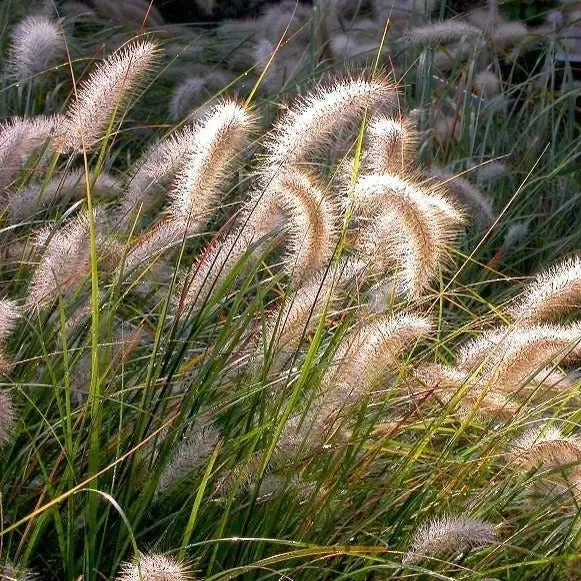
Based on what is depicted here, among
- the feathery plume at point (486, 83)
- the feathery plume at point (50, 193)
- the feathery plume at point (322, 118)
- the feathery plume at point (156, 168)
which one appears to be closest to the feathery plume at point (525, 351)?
the feathery plume at point (322, 118)

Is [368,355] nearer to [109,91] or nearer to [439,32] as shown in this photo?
[109,91]

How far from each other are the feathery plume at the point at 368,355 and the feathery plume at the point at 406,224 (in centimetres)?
9

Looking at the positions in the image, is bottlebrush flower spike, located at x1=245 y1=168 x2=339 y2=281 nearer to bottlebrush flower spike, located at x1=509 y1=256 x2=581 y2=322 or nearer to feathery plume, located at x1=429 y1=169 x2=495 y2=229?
bottlebrush flower spike, located at x1=509 y1=256 x2=581 y2=322

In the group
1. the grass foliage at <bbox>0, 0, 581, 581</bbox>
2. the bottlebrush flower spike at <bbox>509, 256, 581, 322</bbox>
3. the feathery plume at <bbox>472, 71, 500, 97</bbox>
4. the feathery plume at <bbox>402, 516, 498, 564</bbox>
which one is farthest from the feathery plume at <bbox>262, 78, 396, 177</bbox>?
the feathery plume at <bbox>472, 71, 500, 97</bbox>

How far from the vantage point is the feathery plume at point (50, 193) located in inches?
109

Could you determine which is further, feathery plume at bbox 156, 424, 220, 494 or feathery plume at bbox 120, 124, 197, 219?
feathery plume at bbox 120, 124, 197, 219

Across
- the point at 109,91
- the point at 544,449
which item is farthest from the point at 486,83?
the point at 544,449

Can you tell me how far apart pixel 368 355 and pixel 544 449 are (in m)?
0.34

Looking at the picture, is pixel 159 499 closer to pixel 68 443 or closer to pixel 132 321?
pixel 68 443

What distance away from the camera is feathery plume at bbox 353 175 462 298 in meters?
2.16

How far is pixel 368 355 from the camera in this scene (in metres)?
2.19

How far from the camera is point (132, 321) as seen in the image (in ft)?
9.74

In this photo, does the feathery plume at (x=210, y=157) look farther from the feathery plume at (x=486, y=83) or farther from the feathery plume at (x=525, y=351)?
the feathery plume at (x=486, y=83)

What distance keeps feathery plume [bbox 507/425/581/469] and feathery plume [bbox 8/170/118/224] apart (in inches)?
41.5
